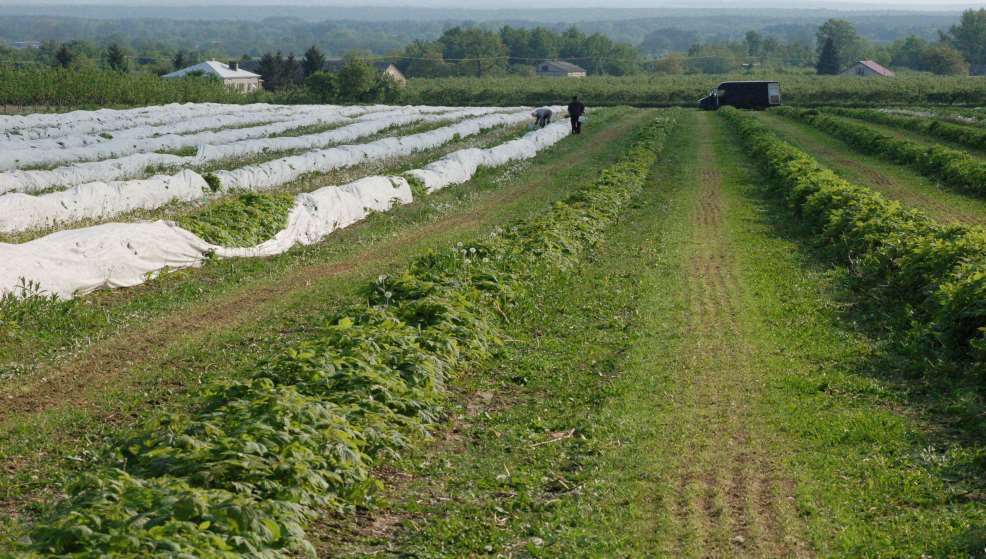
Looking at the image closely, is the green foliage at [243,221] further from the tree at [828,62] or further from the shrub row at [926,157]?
the tree at [828,62]

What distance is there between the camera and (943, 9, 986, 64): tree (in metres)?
188

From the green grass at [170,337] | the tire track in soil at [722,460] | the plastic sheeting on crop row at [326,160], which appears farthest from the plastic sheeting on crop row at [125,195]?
the tire track in soil at [722,460]

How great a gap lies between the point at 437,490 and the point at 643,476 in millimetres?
1625

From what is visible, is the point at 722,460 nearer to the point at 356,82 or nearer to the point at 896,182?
the point at 896,182

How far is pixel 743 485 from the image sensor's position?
7844 mm

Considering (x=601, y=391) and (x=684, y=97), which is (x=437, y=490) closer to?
(x=601, y=391)

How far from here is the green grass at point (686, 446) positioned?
23.0ft

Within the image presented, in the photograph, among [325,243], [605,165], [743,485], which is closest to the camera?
[743,485]

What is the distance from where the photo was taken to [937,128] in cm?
4400

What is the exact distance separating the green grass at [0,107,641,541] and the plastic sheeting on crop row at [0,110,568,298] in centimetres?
31

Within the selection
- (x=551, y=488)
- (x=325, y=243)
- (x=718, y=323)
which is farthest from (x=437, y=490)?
(x=325, y=243)

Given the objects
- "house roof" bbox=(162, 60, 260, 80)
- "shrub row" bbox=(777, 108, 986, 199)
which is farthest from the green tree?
"shrub row" bbox=(777, 108, 986, 199)

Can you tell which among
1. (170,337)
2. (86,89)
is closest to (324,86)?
(86,89)

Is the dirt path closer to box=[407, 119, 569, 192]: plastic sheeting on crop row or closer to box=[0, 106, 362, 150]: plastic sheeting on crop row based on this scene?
box=[407, 119, 569, 192]: plastic sheeting on crop row
